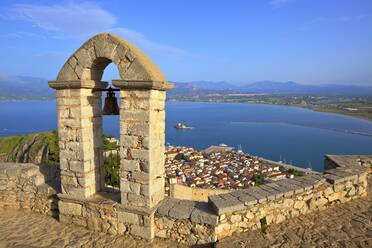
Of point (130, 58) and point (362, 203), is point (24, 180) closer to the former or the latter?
point (130, 58)

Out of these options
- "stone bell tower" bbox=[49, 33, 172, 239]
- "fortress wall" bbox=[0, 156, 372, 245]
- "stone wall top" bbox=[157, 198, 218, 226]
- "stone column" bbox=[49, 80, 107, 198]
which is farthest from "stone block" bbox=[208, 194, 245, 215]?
"stone column" bbox=[49, 80, 107, 198]

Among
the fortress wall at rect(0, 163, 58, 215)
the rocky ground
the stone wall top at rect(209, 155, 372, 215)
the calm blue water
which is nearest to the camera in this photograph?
the rocky ground

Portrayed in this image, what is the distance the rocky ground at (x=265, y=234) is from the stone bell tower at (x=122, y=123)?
0.47 meters

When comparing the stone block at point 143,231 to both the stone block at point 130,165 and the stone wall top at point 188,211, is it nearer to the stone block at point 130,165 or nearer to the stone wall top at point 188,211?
the stone wall top at point 188,211

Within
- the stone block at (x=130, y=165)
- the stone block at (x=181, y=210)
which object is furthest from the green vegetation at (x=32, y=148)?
the stone block at (x=181, y=210)

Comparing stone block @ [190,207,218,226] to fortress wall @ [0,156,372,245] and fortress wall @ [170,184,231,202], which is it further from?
fortress wall @ [170,184,231,202]

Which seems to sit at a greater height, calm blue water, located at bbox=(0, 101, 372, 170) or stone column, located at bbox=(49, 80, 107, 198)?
stone column, located at bbox=(49, 80, 107, 198)

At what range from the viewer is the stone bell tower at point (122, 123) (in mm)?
4402

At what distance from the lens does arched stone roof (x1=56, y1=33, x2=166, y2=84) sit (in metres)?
4.37

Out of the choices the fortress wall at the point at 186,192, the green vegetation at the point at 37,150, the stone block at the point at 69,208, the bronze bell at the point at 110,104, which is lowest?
the fortress wall at the point at 186,192

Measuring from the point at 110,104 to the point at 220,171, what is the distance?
89.9 feet

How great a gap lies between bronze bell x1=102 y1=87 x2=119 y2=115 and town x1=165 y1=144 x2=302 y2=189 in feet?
53.4

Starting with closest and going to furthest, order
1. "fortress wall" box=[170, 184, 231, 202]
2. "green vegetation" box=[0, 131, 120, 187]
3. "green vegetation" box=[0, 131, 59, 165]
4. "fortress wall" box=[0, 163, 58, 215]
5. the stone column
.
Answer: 1. the stone column
2. "fortress wall" box=[0, 163, 58, 215]
3. "fortress wall" box=[170, 184, 231, 202]
4. "green vegetation" box=[0, 131, 120, 187]
5. "green vegetation" box=[0, 131, 59, 165]

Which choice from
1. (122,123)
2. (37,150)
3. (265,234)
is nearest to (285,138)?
(37,150)
